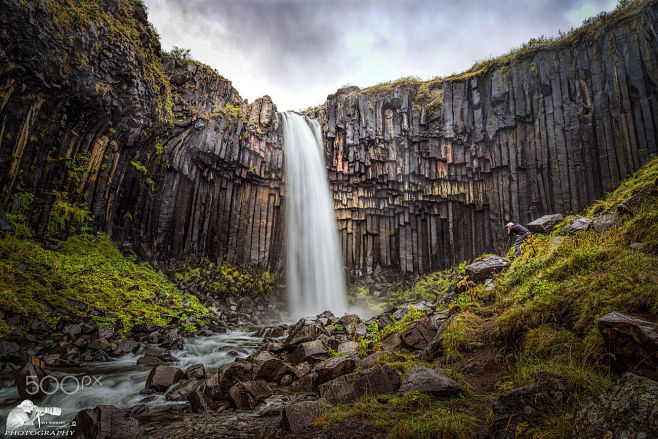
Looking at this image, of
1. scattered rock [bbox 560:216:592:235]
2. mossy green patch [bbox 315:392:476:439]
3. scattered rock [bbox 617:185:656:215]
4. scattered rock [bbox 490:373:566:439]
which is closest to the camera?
scattered rock [bbox 490:373:566:439]

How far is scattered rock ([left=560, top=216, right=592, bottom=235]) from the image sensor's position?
26.0 ft

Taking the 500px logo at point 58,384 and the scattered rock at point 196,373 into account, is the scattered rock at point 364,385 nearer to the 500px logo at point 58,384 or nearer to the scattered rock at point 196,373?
the scattered rock at point 196,373

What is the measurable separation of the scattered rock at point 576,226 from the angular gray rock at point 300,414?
25.1ft

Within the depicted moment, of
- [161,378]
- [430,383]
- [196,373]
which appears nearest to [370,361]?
[430,383]

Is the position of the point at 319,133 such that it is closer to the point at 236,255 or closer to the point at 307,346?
the point at 236,255

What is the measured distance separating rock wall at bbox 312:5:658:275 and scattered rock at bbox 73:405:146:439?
1753 centimetres

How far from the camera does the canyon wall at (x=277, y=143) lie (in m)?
10.9

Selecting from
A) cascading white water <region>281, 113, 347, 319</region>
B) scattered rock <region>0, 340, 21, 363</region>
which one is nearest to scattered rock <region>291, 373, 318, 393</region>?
scattered rock <region>0, 340, 21, 363</region>

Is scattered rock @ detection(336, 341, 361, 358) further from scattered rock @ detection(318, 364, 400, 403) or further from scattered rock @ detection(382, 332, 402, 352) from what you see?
scattered rock @ detection(318, 364, 400, 403)

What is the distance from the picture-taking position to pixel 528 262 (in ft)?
23.7

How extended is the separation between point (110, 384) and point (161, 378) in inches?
40.4

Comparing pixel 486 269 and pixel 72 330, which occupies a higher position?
pixel 486 269

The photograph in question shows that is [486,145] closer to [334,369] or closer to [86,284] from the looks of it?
→ [334,369]

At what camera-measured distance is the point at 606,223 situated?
7016 millimetres
